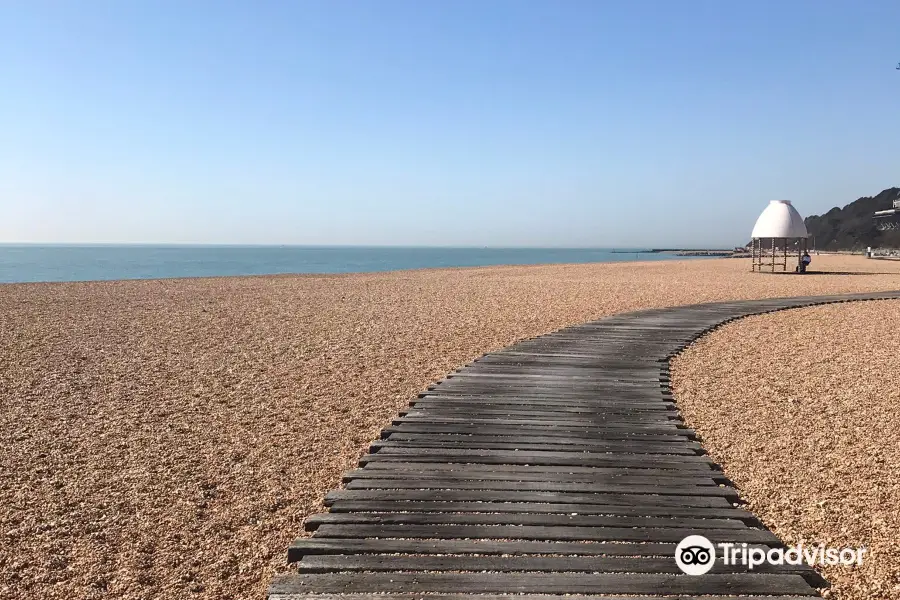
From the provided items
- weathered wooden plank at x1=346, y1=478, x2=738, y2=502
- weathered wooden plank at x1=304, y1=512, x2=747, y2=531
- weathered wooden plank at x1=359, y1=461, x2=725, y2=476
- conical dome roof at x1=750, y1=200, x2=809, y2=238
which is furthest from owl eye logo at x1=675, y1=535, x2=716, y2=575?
conical dome roof at x1=750, y1=200, x2=809, y2=238

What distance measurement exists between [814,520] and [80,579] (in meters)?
4.78

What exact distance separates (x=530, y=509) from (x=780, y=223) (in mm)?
33092

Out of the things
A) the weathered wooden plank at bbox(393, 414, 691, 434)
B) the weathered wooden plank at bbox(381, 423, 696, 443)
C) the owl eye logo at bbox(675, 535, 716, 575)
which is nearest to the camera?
the owl eye logo at bbox(675, 535, 716, 575)

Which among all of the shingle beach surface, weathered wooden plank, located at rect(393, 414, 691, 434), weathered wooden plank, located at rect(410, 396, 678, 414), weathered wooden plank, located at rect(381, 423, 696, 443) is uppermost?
weathered wooden plank, located at rect(410, 396, 678, 414)

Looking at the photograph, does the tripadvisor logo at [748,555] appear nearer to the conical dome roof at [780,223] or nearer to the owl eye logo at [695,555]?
the owl eye logo at [695,555]

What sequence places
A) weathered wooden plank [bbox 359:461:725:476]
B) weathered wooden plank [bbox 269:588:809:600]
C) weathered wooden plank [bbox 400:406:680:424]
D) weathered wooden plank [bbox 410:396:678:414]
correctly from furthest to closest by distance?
weathered wooden plank [bbox 410:396:678:414], weathered wooden plank [bbox 400:406:680:424], weathered wooden plank [bbox 359:461:725:476], weathered wooden plank [bbox 269:588:809:600]

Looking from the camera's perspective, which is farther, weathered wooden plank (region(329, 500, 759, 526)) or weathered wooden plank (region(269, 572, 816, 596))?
weathered wooden plank (region(329, 500, 759, 526))

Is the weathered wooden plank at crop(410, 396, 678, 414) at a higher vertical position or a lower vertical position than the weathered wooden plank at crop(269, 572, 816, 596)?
higher

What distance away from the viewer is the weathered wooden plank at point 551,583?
302cm

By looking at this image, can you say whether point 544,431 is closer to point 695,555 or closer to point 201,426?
point 695,555

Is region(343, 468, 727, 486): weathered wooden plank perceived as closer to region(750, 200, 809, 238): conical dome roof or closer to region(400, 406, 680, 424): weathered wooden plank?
region(400, 406, 680, 424): weathered wooden plank

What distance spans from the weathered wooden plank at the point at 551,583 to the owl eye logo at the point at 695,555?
82mm

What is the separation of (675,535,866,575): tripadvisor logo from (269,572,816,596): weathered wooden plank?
0.11 meters

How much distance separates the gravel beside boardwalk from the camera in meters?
3.88
